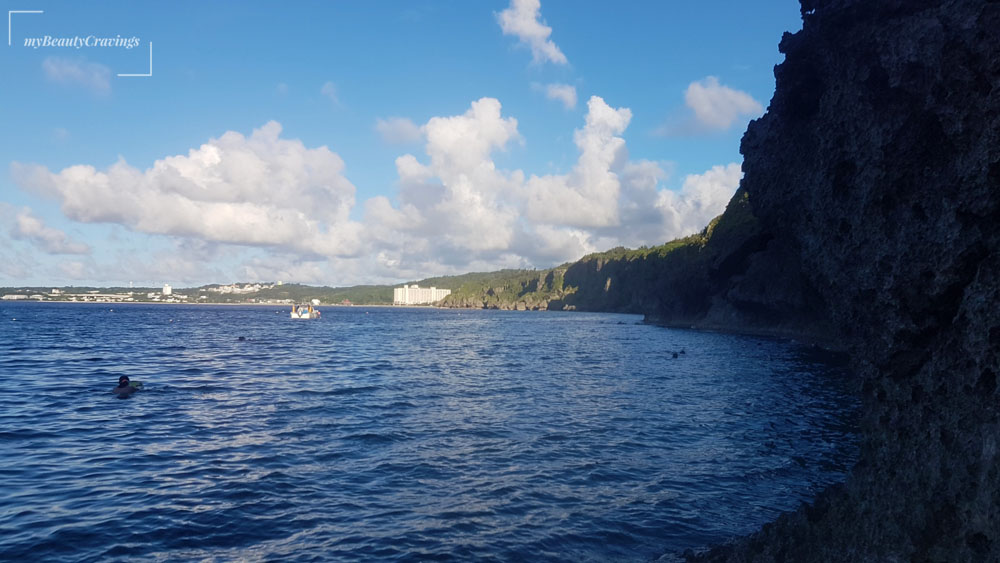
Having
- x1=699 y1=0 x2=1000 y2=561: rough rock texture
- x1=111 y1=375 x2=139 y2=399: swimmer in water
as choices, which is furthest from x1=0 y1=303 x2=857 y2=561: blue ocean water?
x1=699 y1=0 x2=1000 y2=561: rough rock texture

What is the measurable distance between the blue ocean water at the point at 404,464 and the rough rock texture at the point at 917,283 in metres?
3.66

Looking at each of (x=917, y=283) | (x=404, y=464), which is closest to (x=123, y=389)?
(x=404, y=464)

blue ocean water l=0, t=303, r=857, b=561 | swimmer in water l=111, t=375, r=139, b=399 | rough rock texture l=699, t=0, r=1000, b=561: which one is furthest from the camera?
swimmer in water l=111, t=375, r=139, b=399

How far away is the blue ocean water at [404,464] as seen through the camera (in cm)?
1081

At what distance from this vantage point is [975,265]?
24.7ft

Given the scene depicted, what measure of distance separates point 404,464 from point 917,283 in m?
12.8

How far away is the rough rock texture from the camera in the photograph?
705cm

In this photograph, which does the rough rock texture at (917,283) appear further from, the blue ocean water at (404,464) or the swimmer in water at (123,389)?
the swimmer in water at (123,389)

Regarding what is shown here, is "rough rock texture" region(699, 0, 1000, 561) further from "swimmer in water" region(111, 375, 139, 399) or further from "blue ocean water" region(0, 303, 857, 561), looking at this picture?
"swimmer in water" region(111, 375, 139, 399)

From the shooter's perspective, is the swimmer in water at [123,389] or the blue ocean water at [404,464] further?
the swimmer in water at [123,389]

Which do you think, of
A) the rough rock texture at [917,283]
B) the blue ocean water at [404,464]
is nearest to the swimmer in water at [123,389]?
the blue ocean water at [404,464]

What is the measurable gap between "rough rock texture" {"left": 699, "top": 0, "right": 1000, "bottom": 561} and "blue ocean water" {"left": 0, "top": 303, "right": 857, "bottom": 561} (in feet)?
12.0

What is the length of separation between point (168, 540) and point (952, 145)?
15.5m

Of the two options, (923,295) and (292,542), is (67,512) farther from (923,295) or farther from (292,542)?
(923,295)
